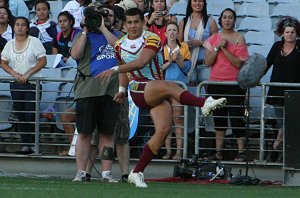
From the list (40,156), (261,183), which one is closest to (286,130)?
(261,183)

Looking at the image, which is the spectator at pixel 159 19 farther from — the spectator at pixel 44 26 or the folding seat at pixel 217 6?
the spectator at pixel 44 26

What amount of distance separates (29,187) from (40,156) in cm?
374

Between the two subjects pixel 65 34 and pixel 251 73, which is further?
pixel 65 34

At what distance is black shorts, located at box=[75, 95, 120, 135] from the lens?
14352 mm

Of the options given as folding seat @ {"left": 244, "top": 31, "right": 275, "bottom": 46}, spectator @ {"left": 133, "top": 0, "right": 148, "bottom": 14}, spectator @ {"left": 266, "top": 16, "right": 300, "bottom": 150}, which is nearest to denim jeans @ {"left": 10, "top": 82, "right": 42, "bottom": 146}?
spectator @ {"left": 133, "top": 0, "right": 148, "bottom": 14}

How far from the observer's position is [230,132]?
53.4 ft

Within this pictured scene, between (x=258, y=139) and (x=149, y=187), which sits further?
(x=258, y=139)

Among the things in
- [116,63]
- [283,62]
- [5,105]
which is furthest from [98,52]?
[283,62]

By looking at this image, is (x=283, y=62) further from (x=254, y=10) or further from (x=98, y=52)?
(x=98, y=52)

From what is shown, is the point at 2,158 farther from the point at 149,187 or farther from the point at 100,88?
the point at 149,187

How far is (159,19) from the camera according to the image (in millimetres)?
17219

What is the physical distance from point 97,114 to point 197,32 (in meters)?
3.33

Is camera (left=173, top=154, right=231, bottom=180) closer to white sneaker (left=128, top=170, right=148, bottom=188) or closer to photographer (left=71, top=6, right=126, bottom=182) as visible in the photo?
photographer (left=71, top=6, right=126, bottom=182)

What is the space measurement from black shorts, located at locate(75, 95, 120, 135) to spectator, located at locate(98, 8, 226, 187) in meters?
0.77
